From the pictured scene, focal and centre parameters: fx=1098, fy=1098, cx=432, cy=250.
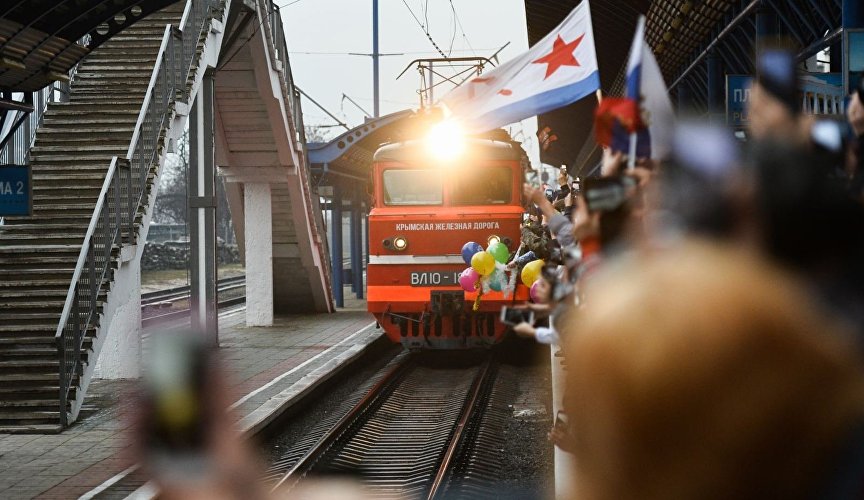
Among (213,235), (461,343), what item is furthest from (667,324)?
(213,235)

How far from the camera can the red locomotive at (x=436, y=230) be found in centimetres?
1570

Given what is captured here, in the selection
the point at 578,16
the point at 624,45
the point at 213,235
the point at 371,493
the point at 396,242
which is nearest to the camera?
the point at 578,16

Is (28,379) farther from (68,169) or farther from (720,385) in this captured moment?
(720,385)

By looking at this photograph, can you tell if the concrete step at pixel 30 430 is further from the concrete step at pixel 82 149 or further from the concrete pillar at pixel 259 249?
the concrete pillar at pixel 259 249

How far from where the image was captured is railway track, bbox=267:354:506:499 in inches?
377

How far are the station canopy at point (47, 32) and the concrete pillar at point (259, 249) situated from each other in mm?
11038

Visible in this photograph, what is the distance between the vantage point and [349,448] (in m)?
11.2

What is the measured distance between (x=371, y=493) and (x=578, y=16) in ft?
15.5

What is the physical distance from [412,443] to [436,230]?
494 centimetres

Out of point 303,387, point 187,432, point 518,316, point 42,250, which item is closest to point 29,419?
point 42,250

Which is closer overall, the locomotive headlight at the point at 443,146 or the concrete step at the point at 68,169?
the concrete step at the point at 68,169

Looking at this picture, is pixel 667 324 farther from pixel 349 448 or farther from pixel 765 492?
pixel 349 448

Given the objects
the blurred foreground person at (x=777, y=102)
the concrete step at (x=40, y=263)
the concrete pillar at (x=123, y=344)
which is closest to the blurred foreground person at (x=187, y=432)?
the blurred foreground person at (x=777, y=102)

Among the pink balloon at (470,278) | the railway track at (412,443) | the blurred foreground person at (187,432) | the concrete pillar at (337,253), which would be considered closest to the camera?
the blurred foreground person at (187,432)
